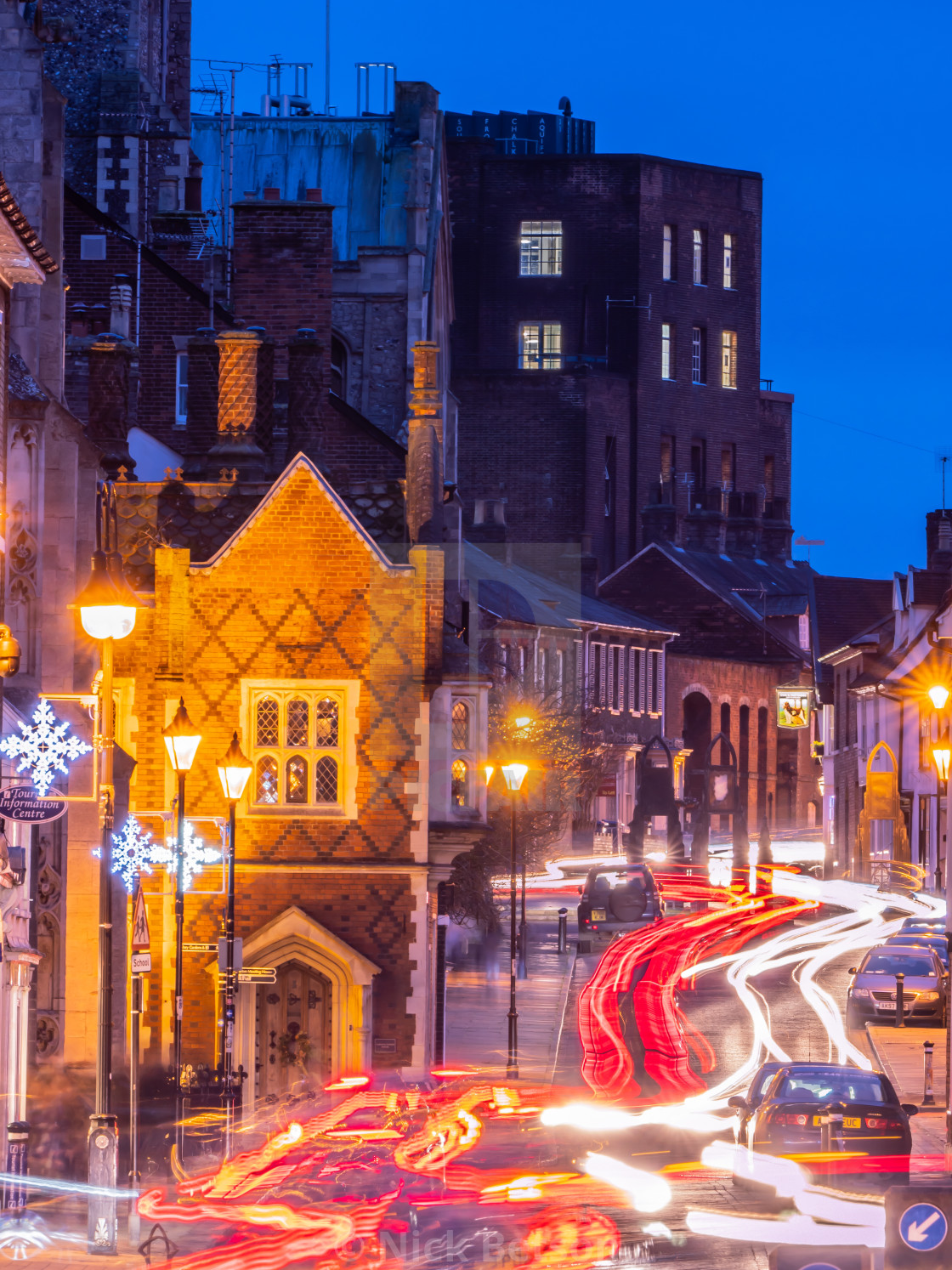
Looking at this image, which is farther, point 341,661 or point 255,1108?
point 341,661

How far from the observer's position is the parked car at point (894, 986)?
37.3m

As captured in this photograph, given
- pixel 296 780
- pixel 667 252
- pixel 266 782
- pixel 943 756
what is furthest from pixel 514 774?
pixel 667 252

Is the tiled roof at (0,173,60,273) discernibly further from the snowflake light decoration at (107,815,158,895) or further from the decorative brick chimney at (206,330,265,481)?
the decorative brick chimney at (206,330,265,481)

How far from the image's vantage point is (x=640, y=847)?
232 feet

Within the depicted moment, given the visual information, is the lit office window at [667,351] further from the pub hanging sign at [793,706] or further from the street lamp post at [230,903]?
the street lamp post at [230,903]

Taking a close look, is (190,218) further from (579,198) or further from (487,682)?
(579,198)

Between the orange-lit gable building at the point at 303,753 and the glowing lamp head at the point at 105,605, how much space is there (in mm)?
12813

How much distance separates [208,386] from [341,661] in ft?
24.6

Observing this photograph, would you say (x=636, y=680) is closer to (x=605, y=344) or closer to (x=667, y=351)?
(x=605, y=344)

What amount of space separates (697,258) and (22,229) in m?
84.0

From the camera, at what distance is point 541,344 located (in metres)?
100

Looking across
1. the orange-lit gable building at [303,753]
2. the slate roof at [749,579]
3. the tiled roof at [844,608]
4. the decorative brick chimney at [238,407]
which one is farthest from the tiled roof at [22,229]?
the slate roof at [749,579]

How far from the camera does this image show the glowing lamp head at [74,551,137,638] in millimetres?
17344

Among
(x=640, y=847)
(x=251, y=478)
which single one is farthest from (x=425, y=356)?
(x=640, y=847)
